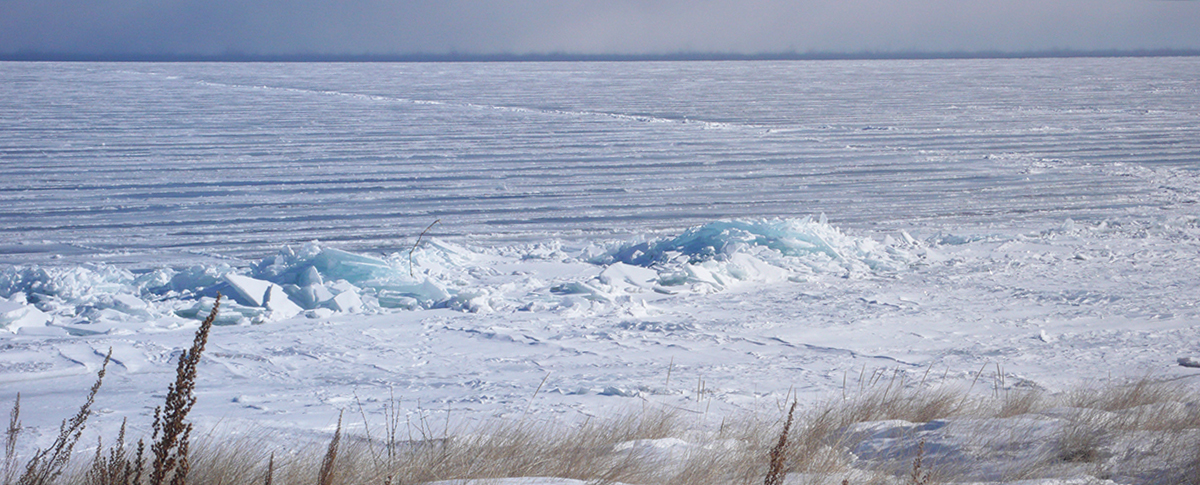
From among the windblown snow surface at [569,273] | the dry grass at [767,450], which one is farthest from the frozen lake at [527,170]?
the dry grass at [767,450]

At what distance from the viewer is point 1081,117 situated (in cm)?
2386

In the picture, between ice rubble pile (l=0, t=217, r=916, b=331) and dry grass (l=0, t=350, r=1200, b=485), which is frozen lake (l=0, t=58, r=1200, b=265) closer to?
ice rubble pile (l=0, t=217, r=916, b=331)

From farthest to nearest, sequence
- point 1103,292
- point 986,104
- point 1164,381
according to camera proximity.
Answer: point 986,104 → point 1103,292 → point 1164,381

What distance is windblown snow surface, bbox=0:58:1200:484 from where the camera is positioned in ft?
15.9

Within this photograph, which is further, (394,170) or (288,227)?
(394,170)

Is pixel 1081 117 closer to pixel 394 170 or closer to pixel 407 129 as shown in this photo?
pixel 407 129

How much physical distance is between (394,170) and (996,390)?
10.8 meters

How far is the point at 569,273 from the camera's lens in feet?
24.7

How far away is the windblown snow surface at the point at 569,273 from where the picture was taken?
4.85 meters

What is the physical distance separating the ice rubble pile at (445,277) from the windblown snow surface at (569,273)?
0.03 m

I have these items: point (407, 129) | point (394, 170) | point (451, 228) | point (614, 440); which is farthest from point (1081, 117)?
point (614, 440)

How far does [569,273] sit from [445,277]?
1.00m

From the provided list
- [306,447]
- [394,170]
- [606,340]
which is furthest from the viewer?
[394,170]

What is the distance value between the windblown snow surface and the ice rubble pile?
0.10 feet
